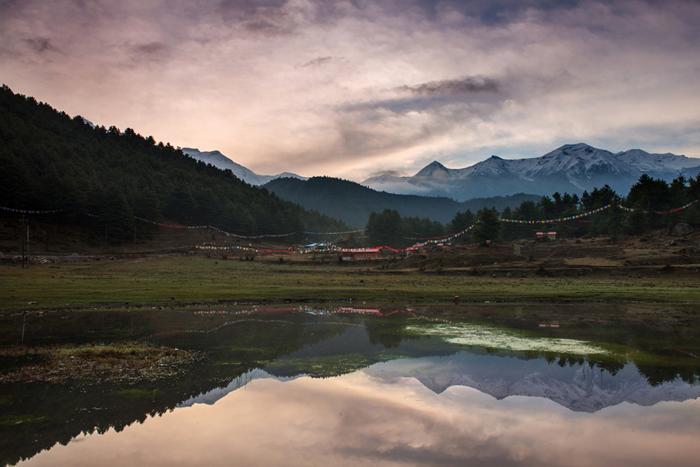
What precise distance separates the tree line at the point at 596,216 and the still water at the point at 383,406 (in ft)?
289

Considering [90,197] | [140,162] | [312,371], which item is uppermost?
[140,162]

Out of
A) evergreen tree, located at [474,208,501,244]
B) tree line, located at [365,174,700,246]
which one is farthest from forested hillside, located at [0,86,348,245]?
evergreen tree, located at [474,208,501,244]

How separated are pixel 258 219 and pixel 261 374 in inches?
6253

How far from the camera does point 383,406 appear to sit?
1209cm

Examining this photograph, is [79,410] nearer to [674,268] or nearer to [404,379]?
[404,379]

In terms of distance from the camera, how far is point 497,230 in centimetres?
10212

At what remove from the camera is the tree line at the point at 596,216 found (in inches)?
3750

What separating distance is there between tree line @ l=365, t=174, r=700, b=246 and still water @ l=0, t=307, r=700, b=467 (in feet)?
289

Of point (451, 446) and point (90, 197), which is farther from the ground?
point (90, 197)

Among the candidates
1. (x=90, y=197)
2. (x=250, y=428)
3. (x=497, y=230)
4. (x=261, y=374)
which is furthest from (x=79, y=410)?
(x=90, y=197)

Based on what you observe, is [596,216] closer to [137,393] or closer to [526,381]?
[526,381]

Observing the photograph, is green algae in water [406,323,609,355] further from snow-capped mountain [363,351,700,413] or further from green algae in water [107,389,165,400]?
green algae in water [107,389,165,400]

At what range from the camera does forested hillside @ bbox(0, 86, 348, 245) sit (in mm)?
99625

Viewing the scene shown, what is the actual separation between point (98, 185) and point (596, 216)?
144767mm
